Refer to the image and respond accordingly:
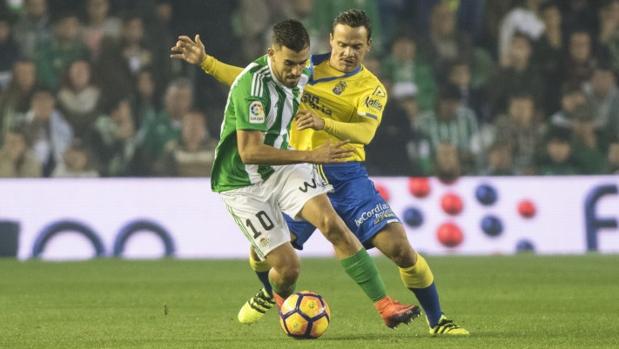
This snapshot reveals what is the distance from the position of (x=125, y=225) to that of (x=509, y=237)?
14.9ft

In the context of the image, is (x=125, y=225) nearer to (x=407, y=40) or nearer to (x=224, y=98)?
(x=224, y=98)

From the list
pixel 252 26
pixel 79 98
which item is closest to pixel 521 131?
pixel 252 26

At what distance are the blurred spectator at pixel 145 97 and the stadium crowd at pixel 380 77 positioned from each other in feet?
0.07

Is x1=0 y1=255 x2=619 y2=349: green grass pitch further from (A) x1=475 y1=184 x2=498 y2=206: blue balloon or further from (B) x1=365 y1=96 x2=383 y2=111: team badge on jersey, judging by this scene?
(B) x1=365 y1=96 x2=383 y2=111: team badge on jersey

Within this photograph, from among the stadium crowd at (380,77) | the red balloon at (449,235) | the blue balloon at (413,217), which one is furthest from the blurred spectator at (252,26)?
the red balloon at (449,235)

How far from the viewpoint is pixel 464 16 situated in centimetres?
1802

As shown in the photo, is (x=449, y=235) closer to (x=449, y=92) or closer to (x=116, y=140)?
(x=449, y=92)

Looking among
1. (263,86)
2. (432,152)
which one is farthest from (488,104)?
(263,86)

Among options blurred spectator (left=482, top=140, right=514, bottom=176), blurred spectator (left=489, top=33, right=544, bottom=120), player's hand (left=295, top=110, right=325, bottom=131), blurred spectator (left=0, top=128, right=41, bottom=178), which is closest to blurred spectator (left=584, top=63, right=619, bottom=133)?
blurred spectator (left=489, top=33, right=544, bottom=120)

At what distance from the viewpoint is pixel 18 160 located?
1580cm

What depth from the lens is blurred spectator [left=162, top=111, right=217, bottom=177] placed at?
1596 cm

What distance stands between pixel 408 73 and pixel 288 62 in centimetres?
1008

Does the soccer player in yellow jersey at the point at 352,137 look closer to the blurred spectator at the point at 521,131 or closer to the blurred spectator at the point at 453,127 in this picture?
the blurred spectator at the point at 453,127

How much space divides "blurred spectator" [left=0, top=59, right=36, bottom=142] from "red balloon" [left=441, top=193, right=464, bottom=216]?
5.20 metres
